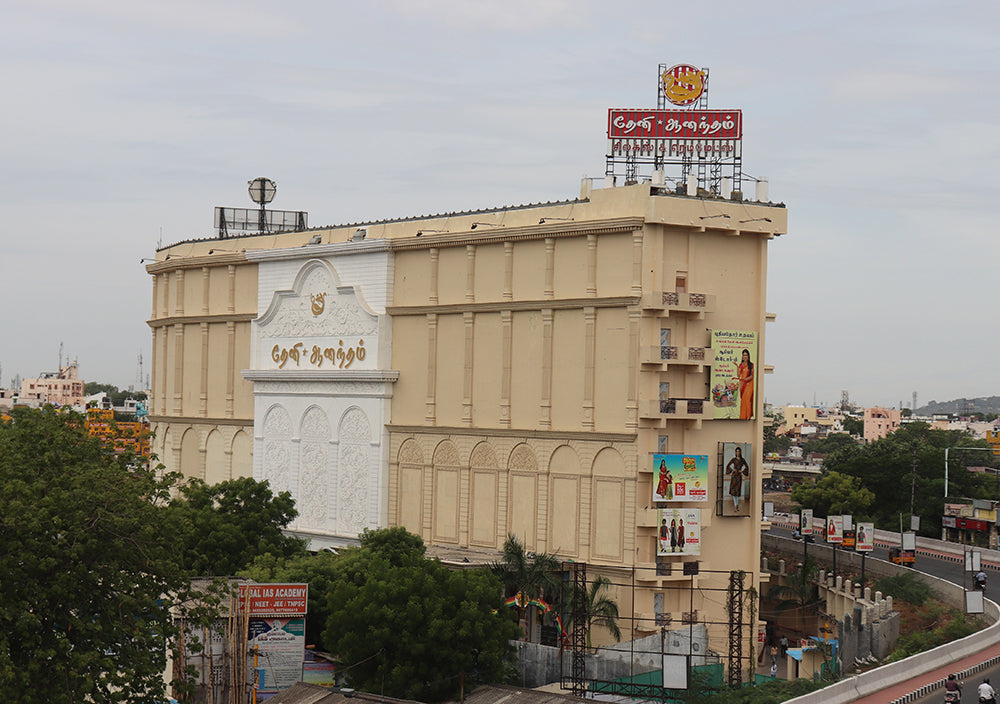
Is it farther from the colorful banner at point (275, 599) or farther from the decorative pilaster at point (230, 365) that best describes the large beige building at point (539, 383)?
the colorful banner at point (275, 599)

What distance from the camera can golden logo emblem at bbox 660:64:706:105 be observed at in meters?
61.6

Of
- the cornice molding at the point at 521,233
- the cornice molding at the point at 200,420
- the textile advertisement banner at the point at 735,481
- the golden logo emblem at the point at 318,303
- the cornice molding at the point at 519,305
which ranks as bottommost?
the textile advertisement banner at the point at 735,481

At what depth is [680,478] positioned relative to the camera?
56.3 m

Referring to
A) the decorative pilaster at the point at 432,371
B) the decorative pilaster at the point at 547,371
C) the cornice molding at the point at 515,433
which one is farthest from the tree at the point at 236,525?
the decorative pilaster at the point at 547,371

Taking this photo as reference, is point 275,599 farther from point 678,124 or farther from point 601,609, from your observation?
point 678,124

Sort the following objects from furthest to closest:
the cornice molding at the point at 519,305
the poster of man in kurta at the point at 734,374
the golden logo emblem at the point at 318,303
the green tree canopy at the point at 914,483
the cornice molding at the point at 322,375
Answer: the green tree canopy at the point at 914,483 < the golden logo emblem at the point at 318,303 < the cornice molding at the point at 322,375 < the poster of man in kurta at the point at 734,374 < the cornice molding at the point at 519,305

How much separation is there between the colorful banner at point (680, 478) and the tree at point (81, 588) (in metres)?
22.0

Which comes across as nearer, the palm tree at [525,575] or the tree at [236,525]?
the palm tree at [525,575]

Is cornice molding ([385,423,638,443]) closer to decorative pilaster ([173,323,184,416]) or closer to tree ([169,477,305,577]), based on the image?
tree ([169,477,305,577])

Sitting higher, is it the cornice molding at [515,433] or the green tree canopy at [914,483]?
the cornice molding at [515,433]

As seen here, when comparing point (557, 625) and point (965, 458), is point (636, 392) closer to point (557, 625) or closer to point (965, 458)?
point (557, 625)

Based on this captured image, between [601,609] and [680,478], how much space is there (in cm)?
617

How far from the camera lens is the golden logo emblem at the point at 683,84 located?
61594 millimetres

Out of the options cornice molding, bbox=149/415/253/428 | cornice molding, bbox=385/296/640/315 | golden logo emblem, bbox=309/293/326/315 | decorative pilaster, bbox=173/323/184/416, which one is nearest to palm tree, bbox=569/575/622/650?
cornice molding, bbox=385/296/640/315
